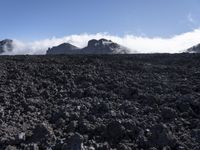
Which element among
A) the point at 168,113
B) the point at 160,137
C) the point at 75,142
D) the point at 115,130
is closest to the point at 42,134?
the point at 75,142

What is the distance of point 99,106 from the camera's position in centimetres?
1091

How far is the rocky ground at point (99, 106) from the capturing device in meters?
9.03

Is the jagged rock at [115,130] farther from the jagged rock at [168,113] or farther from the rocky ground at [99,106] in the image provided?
the jagged rock at [168,113]

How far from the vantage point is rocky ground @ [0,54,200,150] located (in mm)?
9031

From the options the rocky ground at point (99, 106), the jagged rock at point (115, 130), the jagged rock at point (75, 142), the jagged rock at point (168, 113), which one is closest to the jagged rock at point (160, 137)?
the rocky ground at point (99, 106)

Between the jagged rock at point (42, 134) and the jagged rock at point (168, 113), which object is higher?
the jagged rock at point (168, 113)

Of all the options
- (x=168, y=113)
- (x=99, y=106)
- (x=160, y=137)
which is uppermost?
(x=99, y=106)

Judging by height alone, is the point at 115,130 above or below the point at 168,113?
below

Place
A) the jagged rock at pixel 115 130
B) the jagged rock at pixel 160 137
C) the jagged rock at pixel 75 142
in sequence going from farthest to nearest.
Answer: the jagged rock at pixel 115 130 < the jagged rock at pixel 160 137 < the jagged rock at pixel 75 142

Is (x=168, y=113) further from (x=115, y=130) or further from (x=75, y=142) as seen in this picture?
(x=75, y=142)

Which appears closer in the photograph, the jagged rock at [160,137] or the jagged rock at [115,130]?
the jagged rock at [160,137]

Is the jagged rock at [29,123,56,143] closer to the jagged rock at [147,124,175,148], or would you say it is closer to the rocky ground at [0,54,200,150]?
the rocky ground at [0,54,200,150]

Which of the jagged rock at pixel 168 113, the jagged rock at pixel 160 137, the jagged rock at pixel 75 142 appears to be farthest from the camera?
the jagged rock at pixel 168 113

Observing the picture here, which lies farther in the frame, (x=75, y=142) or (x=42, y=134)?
(x=42, y=134)
